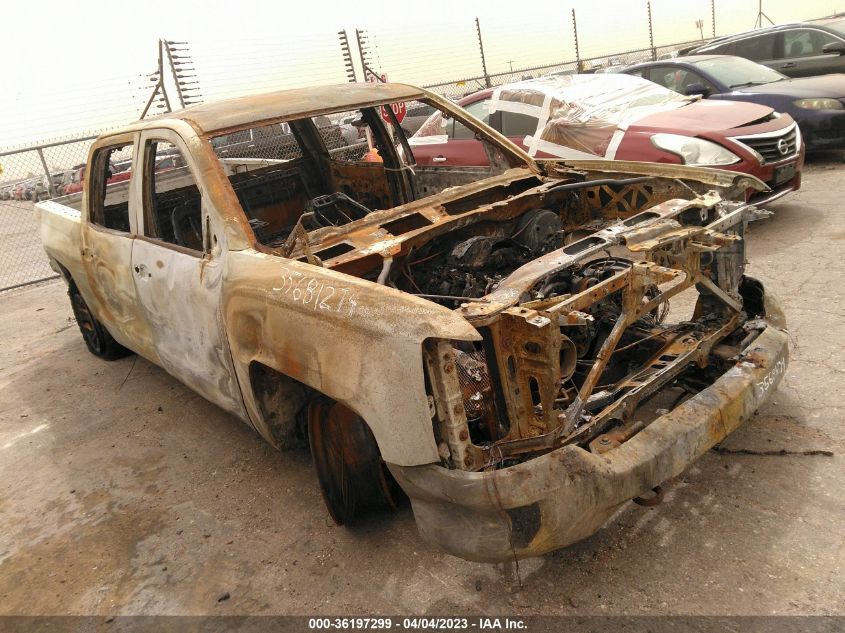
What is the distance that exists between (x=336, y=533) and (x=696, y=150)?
463 cm

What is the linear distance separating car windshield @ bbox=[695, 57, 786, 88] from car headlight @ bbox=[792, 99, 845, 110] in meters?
0.70

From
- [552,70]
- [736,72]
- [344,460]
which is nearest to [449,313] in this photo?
[344,460]

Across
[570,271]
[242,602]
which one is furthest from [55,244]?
[570,271]

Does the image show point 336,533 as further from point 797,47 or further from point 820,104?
point 797,47

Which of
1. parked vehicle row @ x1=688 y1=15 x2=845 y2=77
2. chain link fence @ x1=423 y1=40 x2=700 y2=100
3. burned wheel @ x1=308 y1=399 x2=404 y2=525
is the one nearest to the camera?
burned wheel @ x1=308 y1=399 x2=404 y2=525

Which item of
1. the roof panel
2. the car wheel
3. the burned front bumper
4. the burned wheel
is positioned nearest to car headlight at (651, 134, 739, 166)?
the roof panel

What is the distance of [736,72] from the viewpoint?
27.8ft

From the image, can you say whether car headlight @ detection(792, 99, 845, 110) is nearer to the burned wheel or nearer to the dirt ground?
the dirt ground

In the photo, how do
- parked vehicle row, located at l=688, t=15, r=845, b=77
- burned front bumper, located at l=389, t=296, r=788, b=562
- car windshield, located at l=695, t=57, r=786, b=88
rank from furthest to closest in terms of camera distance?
parked vehicle row, located at l=688, t=15, r=845, b=77 → car windshield, located at l=695, t=57, r=786, b=88 → burned front bumper, located at l=389, t=296, r=788, b=562

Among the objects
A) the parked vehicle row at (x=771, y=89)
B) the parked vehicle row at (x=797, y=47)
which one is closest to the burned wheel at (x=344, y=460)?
the parked vehicle row at (x=771, y=89)

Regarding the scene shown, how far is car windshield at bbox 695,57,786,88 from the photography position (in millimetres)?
8320

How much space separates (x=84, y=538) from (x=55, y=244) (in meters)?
2.44

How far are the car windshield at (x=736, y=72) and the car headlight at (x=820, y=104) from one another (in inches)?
27.6

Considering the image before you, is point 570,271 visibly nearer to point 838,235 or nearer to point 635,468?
point 635,468
